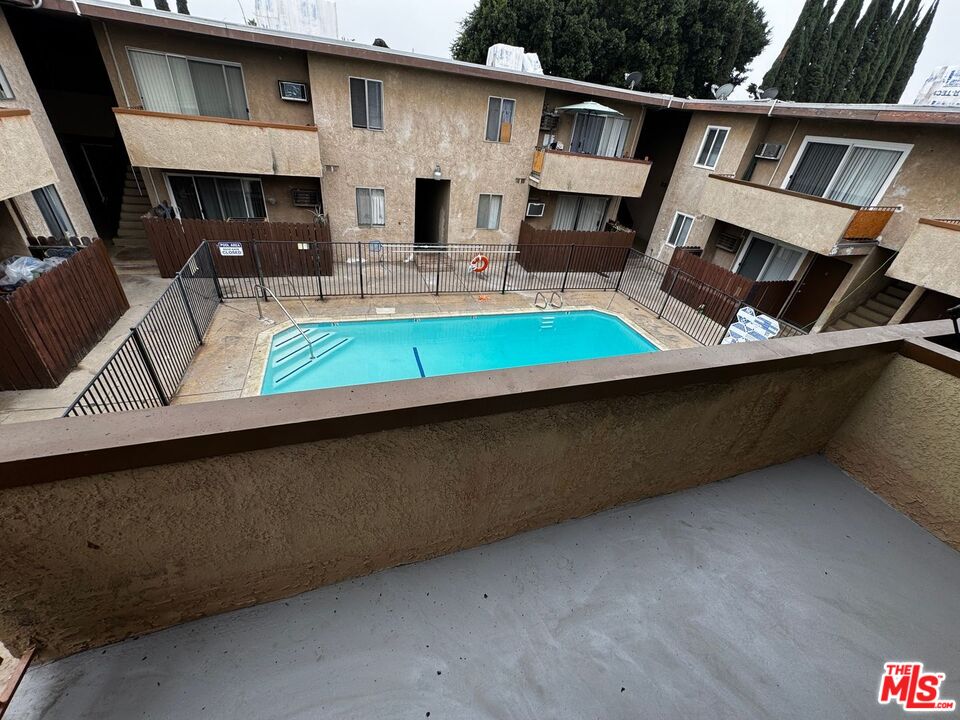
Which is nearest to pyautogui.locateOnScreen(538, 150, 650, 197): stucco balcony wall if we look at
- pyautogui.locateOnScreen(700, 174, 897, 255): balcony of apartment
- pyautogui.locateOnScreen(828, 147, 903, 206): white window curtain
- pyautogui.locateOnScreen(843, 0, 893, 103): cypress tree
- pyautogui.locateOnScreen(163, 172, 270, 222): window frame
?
pyautogui.locateOnScreen(700, 174, 897, 255): balcony of apartment

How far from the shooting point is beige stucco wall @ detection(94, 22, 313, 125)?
9844mm

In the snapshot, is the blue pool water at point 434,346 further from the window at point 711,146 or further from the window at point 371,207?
the window at point 711,146

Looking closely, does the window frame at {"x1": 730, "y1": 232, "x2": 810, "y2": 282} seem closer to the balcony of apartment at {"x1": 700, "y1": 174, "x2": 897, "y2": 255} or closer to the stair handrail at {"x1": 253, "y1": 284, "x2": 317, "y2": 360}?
the balcony of apartment at {"x1": 700, "y1": 174, "x2": 897, "y2": 255}

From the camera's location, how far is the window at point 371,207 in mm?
13266

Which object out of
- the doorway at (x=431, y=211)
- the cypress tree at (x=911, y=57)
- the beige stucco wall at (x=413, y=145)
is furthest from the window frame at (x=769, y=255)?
the cypress tree at (x=911, y=57)

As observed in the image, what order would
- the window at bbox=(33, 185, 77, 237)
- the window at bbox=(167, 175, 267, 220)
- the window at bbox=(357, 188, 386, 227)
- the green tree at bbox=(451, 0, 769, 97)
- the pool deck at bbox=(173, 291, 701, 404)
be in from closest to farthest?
the pool deck at bbox=(173, 291, 701, 404) < the window at bbox=(33, 185, 77, 237) < the window at bbox=(167, 175, 267, 220) < the window at bbox=(357, 188, 386, 227) < the green tree at bbox=(451, 0, 769, 97)

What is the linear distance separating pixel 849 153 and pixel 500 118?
9921 millimetres

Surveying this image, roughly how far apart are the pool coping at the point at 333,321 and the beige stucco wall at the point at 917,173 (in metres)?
6.31

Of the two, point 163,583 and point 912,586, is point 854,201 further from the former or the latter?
point 163,583

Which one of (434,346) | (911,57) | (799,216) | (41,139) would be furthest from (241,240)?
(911,57)

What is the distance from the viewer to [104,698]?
59.0 inches

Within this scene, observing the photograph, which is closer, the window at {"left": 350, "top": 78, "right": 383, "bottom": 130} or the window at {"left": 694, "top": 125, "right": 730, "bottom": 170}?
the window at {"left": 350, "top": 78, "right": 383, "bottom": 130}

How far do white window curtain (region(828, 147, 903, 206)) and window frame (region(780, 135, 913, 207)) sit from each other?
0.06 meters

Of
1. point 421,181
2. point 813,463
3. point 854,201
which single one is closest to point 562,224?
point 421,181
